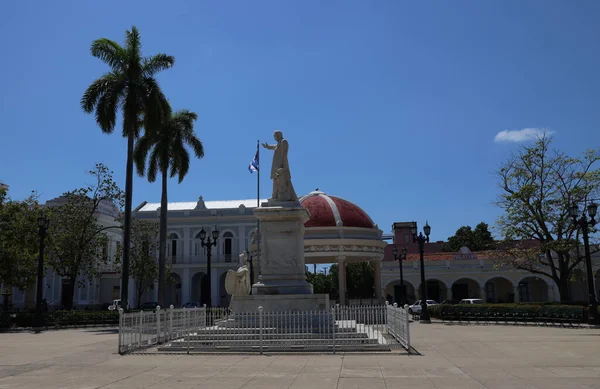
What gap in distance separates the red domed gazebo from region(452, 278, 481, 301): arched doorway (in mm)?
18248

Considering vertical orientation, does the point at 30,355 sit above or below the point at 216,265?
below

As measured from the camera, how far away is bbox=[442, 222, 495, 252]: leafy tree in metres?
77.3

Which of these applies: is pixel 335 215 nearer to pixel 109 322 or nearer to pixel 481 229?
pixel 109 322

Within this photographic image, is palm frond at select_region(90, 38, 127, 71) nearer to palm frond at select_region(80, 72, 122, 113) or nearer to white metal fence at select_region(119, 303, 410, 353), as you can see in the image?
palm frond at select_region(80, 72, 122, 113)

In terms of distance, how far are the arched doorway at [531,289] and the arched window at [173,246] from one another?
34563 mm

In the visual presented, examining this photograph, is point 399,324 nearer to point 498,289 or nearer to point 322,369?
point 322,369

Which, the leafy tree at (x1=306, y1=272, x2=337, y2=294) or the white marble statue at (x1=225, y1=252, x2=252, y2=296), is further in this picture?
the leafy tree at (x1=306, y1=272, x2=337, y2=294)

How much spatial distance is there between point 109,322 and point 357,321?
19.2 meters

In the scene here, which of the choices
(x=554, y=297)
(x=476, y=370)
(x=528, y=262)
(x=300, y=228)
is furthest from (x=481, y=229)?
(x=476, y=370)

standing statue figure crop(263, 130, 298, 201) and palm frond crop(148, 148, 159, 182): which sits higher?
palm frond crop(148, 148, 159, 182)

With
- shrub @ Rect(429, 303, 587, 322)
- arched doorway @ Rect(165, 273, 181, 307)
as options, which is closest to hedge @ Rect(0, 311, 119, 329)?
shrub @ Rect(429, 303, 587, 322)

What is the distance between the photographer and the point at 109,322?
31.6 m

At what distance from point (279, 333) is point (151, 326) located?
399 centimetres

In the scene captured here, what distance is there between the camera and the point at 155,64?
3284 cm
